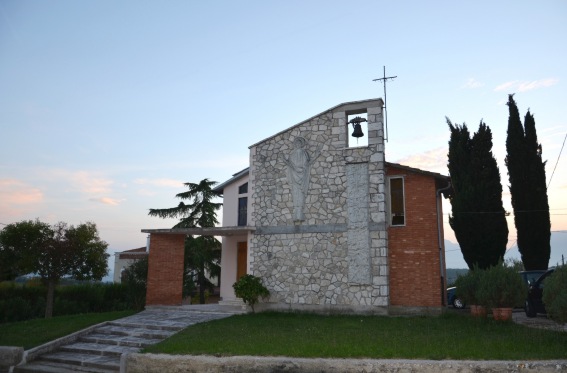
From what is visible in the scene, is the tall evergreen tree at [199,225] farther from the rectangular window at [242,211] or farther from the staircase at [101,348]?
the staircase at [101,348]

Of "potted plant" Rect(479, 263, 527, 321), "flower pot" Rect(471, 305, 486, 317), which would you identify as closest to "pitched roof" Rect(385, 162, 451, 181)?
"potted plant" Rect(479, 263, 527, 321)

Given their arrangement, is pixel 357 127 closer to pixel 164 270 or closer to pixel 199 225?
pixel 164 270

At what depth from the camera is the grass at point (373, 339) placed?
8.12m

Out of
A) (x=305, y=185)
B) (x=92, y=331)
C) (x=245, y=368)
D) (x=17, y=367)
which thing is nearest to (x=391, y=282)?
(x=305, y=185)

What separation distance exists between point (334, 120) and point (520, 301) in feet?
26.2

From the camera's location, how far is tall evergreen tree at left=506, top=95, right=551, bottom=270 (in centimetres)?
2073

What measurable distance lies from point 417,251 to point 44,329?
11.6 meters

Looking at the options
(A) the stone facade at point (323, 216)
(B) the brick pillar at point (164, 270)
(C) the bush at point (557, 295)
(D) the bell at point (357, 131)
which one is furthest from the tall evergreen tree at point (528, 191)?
(B) the brick pillar at point (164, 270)

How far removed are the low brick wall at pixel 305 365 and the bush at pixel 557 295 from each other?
1.85 metres

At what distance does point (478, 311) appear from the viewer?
1323 cm

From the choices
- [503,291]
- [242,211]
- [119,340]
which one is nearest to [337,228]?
[503,291]

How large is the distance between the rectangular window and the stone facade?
2.82m

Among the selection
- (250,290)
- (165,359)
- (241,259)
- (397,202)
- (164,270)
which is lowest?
(165,359)

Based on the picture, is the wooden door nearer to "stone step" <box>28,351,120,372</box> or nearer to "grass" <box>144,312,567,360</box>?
"grass" <box>144,312,567,360</box>
